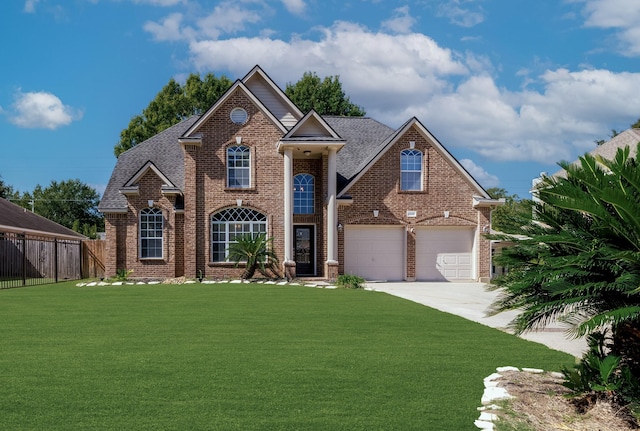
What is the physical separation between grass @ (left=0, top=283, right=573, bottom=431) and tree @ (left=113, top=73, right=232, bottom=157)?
1337 inches

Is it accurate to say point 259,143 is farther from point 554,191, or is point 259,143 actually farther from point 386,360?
point 554,191

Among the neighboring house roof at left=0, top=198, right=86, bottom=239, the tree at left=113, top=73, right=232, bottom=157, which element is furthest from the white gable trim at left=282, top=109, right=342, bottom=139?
the tree at left=113, top=73, right=232, bottom=157

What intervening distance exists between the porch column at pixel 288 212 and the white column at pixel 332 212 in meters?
1.51

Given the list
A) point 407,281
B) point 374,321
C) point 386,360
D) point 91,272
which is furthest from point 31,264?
point 386,360

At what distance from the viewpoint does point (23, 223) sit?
114ft

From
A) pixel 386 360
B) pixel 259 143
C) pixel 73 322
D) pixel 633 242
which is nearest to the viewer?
pixel 633 242

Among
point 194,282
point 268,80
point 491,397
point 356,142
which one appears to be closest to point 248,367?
point 491,397

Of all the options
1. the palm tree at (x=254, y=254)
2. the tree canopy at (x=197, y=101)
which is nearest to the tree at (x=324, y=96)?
the tree canopy at (x=197, y=101)

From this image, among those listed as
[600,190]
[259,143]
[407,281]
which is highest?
[259,143]

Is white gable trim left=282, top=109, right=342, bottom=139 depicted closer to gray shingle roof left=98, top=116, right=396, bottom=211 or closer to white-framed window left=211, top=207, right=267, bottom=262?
gray shingle roof left=98, top=116, right=396, bottom=211

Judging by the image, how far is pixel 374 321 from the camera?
1237 centimetres

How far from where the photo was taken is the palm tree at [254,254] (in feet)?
81.4

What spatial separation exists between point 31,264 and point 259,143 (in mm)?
11920

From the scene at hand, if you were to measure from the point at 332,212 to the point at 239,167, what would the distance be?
4.31m
